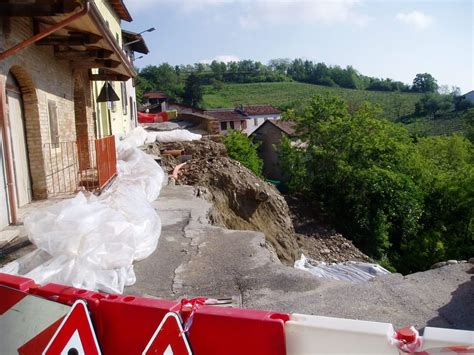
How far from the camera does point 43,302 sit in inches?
90.4

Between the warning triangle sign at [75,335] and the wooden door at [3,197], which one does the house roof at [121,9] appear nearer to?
the wooden door at [3,197]

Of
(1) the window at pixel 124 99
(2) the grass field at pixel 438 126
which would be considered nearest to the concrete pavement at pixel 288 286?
(1) the window at pixel 124 99

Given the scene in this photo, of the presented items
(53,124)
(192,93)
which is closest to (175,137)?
(53,124)

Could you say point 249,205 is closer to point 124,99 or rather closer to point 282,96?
point 124,99

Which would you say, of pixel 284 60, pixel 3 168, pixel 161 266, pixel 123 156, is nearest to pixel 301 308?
pixel 161 266

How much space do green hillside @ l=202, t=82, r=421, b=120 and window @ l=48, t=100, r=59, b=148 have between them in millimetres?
64723

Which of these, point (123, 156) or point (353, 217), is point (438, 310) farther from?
point (353, 217)

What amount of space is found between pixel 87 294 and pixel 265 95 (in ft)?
287

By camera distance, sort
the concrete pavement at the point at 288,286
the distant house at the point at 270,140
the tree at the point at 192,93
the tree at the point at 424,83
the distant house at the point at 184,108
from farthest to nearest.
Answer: the tree at the point at 424,83 → the tree at the point at 192,93 → the distant house at the point at 184,108 → the distant house at the point at 270,140 → the concrete pavement at the point at 288,286

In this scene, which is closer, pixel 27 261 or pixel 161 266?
pixel 27 261

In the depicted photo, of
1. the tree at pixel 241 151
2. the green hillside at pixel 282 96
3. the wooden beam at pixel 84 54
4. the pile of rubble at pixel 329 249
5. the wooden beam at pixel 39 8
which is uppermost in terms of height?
the green hillside at pixel 282 96

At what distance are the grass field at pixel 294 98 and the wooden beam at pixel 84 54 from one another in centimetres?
5418

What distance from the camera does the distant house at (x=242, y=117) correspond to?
46.6m

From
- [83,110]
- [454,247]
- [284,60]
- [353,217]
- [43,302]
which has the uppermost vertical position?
[284,60]
